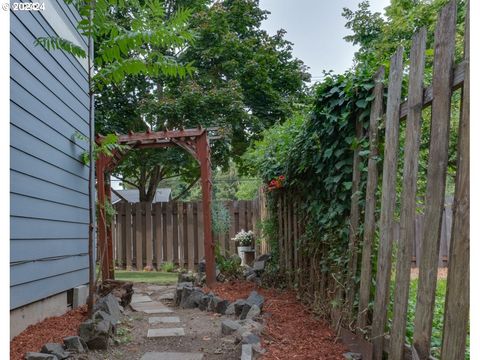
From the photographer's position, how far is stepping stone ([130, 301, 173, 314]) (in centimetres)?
457

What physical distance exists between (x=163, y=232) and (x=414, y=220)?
811 cm

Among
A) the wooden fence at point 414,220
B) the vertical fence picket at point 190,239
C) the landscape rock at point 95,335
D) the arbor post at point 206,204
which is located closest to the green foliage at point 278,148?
the arbor post at point 206,204

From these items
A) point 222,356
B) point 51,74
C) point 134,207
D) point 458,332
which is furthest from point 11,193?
point 134,207

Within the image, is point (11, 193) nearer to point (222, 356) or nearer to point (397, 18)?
point (222, 356)

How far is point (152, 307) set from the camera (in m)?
4.82

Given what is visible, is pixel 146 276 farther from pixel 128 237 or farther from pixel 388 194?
pixel 388 194

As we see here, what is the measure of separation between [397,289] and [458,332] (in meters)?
0.52

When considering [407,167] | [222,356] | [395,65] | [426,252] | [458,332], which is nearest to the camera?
[458,332]

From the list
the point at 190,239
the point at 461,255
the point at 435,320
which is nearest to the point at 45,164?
the point at 461,255

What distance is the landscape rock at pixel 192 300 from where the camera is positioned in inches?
187

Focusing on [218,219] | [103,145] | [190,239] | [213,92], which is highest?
[213,92]

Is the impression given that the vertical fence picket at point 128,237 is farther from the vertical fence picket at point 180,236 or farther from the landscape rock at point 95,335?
the landscape rock at point 95,335

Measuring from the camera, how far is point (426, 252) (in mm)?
1675

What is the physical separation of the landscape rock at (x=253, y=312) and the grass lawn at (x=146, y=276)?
13.0 ft
